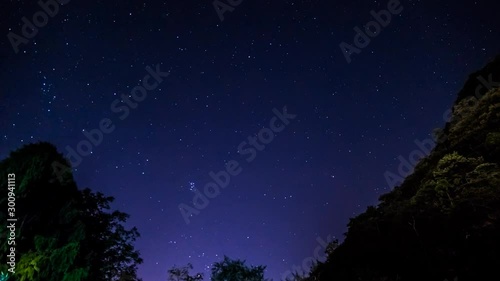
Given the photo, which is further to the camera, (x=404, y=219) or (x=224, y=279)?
(x=224, y=279)

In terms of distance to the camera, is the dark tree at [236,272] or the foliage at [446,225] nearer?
the foliage at [446,225]

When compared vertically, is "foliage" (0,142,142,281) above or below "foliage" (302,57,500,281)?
above

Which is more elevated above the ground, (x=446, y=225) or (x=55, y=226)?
(x=55, y=226)

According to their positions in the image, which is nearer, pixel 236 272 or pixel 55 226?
pixel 55 226

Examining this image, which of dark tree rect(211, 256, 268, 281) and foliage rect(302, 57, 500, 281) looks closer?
foliage rect(302, 57, 500, 281)

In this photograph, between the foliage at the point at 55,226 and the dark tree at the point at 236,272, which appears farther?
the dark tree at the point at 236,272

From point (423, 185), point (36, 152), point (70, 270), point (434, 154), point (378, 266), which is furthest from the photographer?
point (434, 154)

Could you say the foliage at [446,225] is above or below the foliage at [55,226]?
below

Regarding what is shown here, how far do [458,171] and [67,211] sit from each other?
19381mm

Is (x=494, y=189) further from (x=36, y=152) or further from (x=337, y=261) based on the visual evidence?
(x=36, y=152)

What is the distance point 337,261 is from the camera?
1964 cm

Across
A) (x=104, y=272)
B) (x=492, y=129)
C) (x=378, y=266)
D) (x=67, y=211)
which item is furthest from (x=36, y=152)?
(x=492, y=129)

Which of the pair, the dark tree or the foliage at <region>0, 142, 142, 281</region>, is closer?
the foliage at <region>0, 142, 142, 281</region>

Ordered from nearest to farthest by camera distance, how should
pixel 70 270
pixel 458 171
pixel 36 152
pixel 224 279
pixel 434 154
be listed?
pixel 70 270, pixel 36 152, pixel 458 171, pixel 434 154, pixel 224 279
